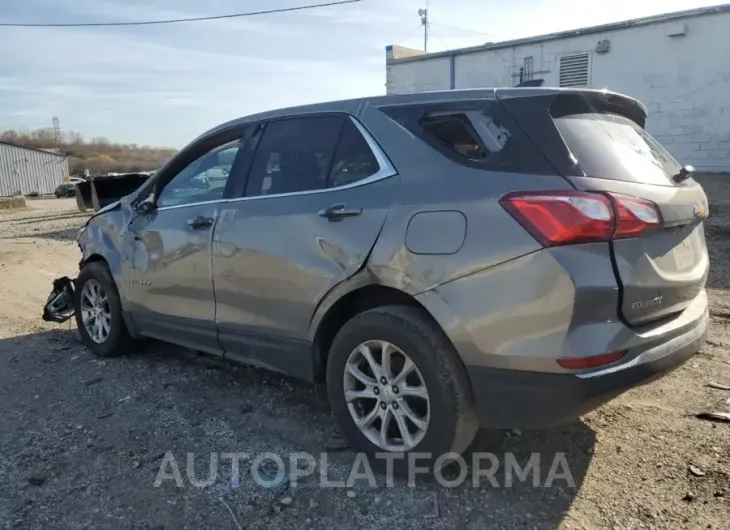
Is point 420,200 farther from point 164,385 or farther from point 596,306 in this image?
point 164,385

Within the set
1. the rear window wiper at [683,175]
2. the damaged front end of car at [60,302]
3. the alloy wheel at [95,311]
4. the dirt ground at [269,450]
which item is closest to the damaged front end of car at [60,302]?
the damaged front end of car at [60,302]

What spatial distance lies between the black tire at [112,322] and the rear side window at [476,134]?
2.97 metres

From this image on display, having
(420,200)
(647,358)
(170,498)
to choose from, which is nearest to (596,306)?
(647,358)

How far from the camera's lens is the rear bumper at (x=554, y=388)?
2.53m

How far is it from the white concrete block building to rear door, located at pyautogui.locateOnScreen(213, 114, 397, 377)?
14.4 meters

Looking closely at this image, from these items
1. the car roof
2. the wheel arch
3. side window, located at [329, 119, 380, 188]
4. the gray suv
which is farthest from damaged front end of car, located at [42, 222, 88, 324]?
side window, located at [329, 119, 380, 188]

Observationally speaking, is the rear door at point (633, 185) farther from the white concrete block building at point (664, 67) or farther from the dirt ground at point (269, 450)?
the white concrete block building at point (664, 67)

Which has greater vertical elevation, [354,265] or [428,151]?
[428,151]

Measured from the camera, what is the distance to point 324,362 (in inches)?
136

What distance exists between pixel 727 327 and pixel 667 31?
12619mm

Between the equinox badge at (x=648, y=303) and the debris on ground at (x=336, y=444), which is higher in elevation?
the equinox badge at (x=648, y=303)

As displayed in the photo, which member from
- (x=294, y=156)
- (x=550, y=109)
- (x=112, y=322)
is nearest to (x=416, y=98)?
(x=550, y=109)

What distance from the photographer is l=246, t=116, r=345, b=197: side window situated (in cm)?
346

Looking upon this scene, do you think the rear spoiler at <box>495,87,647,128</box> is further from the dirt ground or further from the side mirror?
the side mirror
